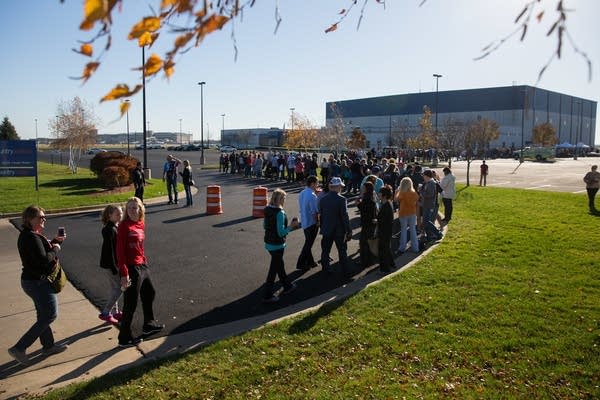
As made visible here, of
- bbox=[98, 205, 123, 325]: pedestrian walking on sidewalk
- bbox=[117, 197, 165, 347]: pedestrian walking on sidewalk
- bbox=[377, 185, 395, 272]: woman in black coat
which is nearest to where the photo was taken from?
bbox=[117, 197, 165, 347]: pedestrian walking on sidewalk

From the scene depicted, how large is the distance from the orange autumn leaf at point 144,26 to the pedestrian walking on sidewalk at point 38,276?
412 cm

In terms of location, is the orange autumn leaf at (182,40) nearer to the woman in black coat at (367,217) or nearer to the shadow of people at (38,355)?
the shadow of people at (38,355)

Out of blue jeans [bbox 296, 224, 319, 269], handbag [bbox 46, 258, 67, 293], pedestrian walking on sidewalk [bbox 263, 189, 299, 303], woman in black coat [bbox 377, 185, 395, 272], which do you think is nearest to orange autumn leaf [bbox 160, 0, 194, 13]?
handbag [bbox 46, 258, 67, 293]

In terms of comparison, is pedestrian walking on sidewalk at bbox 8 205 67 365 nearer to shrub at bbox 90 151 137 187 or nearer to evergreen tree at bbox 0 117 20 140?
shrub at bbox 90 151 137 187

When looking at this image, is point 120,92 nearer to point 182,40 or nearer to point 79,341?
point 182,40

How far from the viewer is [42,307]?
5566mm

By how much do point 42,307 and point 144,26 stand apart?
177 inches

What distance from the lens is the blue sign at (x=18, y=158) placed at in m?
18.0

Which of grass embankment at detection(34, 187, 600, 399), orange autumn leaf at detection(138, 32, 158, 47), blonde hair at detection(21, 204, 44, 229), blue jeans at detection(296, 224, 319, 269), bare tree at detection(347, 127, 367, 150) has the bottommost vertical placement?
grass embankment at detection(34, 187, 600, 399)

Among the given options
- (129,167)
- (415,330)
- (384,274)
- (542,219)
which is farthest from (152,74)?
(129,167)

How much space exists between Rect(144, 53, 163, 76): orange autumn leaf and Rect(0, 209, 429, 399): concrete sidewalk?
3.91m

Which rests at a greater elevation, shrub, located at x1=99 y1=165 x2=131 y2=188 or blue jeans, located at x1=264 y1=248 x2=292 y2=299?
shrub, located at x1=99 y1=165 x2=131 y2=188

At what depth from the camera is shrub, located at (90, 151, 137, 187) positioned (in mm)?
22391

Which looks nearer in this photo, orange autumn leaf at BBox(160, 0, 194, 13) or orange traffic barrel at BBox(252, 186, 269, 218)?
orange autumn leaf at BBox(160, 0, 194, 13)
